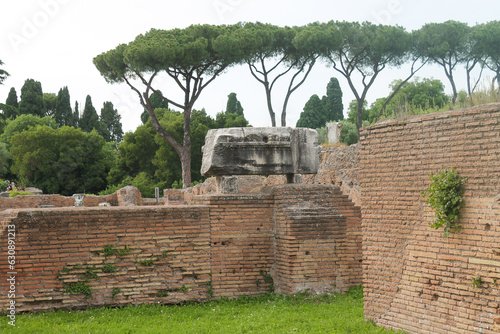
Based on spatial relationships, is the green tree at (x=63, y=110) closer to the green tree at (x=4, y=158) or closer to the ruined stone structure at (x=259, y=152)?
the green tree at (x=4, y=158)

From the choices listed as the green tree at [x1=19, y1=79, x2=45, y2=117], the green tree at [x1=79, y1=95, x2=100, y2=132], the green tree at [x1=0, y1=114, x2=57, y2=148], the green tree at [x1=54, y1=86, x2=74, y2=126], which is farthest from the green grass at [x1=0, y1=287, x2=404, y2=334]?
the green tree at [x1=54, y1=86, x2=74, y2=126]

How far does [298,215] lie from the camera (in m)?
8.20

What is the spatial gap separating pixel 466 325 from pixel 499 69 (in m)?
24.5

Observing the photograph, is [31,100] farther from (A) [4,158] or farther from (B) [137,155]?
(B) [137,155]

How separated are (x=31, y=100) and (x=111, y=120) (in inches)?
247

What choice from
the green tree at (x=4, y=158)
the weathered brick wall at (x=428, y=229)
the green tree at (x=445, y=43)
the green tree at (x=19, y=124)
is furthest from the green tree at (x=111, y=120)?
the weathered brick wall at (x=428, y=229)

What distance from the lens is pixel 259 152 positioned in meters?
8.59

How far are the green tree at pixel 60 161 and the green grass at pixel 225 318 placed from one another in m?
26.2

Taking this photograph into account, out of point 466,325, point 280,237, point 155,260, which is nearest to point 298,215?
point 280,237

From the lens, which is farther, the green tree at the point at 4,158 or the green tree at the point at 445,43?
the green tree at the point at 4,158

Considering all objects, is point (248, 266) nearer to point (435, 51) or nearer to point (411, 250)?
point (411, 250)

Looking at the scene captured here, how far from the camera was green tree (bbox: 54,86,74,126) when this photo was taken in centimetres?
4406

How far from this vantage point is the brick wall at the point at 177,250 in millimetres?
7488

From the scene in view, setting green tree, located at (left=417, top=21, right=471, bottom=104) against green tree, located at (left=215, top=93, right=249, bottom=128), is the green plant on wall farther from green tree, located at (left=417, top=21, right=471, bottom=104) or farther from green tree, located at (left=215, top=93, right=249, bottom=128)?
green tree, located at (left=215, top=93, right=249, bottom=128)
